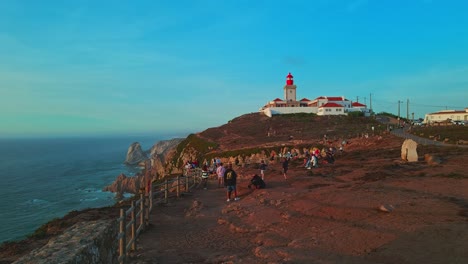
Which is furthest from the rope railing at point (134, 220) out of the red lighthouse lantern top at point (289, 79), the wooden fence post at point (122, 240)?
the red lighthouse lantern top at point (289, 79)

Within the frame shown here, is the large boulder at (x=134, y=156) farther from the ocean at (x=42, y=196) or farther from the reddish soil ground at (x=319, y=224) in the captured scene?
the reddish soil ground at (x=319, y=224)

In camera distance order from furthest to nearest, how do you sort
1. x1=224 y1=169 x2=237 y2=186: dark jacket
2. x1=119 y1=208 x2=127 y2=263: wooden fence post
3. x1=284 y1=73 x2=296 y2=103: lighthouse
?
x1=284 y1=73 x2=296 y2=103: lighthouse → x1=224 y1=169 x2=237 y2=186: dark jacket → x1=119 y1=208 x2=127 y2=263: wooden fence post

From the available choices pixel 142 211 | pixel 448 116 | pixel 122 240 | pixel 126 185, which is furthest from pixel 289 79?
pixel 122 240

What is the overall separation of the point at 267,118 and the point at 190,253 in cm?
7256

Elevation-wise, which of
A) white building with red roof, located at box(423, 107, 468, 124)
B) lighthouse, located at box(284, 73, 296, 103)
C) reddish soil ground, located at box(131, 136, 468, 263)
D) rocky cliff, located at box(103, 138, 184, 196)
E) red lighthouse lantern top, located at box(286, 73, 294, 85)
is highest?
red lighthouse lantern top, located at box(286, 73, 294, 85)

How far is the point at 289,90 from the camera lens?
290 feet

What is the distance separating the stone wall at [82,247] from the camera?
3596 millimetres

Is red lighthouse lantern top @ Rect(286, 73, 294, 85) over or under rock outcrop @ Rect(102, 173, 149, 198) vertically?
over

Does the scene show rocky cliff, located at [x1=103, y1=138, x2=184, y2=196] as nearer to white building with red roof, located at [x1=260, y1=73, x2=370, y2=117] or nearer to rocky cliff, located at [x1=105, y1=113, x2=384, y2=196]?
rocky cliff, located at [x1=105, y1=113, x2=384, y2=196]

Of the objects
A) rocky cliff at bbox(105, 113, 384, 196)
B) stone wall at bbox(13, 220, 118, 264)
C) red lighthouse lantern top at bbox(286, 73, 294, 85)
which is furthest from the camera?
red lighthouse lantern top at bbox(286, 73, 294, 85)

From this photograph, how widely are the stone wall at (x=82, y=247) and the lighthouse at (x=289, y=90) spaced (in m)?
85.1

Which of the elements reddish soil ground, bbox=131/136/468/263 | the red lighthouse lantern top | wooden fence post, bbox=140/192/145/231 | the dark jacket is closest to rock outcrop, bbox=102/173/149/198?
reddish soil ground, bbox=131/136/468/263

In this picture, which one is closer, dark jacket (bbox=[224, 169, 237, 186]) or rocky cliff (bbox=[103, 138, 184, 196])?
dark jacket (bbox=[224, 169, 237, 186])

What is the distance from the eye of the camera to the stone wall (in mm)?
3596
